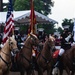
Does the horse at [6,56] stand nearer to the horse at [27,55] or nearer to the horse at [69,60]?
the horse at [27,55]

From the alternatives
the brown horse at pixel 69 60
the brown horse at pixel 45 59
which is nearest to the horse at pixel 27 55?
the brown horse at pixel 45 59

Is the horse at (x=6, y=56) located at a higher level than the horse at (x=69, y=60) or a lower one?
higher

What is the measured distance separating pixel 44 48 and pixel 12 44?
3180 mm

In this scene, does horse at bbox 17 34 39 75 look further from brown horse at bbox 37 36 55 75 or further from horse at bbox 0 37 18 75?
horse at bbox 0 37 18 75

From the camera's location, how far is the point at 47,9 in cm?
9256

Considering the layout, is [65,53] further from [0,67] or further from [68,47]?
[0,67]

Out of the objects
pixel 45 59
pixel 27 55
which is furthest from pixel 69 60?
pixel 27 55

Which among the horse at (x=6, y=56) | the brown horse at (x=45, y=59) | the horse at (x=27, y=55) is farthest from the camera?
the brown horse at (x=45, y=59)

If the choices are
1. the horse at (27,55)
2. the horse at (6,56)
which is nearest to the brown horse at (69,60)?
the horse at (27,55)

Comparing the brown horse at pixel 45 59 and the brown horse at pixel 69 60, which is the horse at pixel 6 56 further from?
the brown horse at pixel 69 60

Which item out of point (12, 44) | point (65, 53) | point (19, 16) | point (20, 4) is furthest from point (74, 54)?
point (20, 4)

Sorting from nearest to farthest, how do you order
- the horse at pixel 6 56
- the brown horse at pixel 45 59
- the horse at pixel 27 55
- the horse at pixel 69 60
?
the horse at pixel 6 56 < the horse at pixel 27 55 < the brown horse at pixel 45 59 < the horse at pixel 69 60

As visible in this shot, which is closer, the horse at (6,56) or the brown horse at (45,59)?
the horse at (6,56)

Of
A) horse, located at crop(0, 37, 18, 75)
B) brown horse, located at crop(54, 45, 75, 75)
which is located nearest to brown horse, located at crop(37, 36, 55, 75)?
brown horse, located at crop(54, 45, 75, 75)
